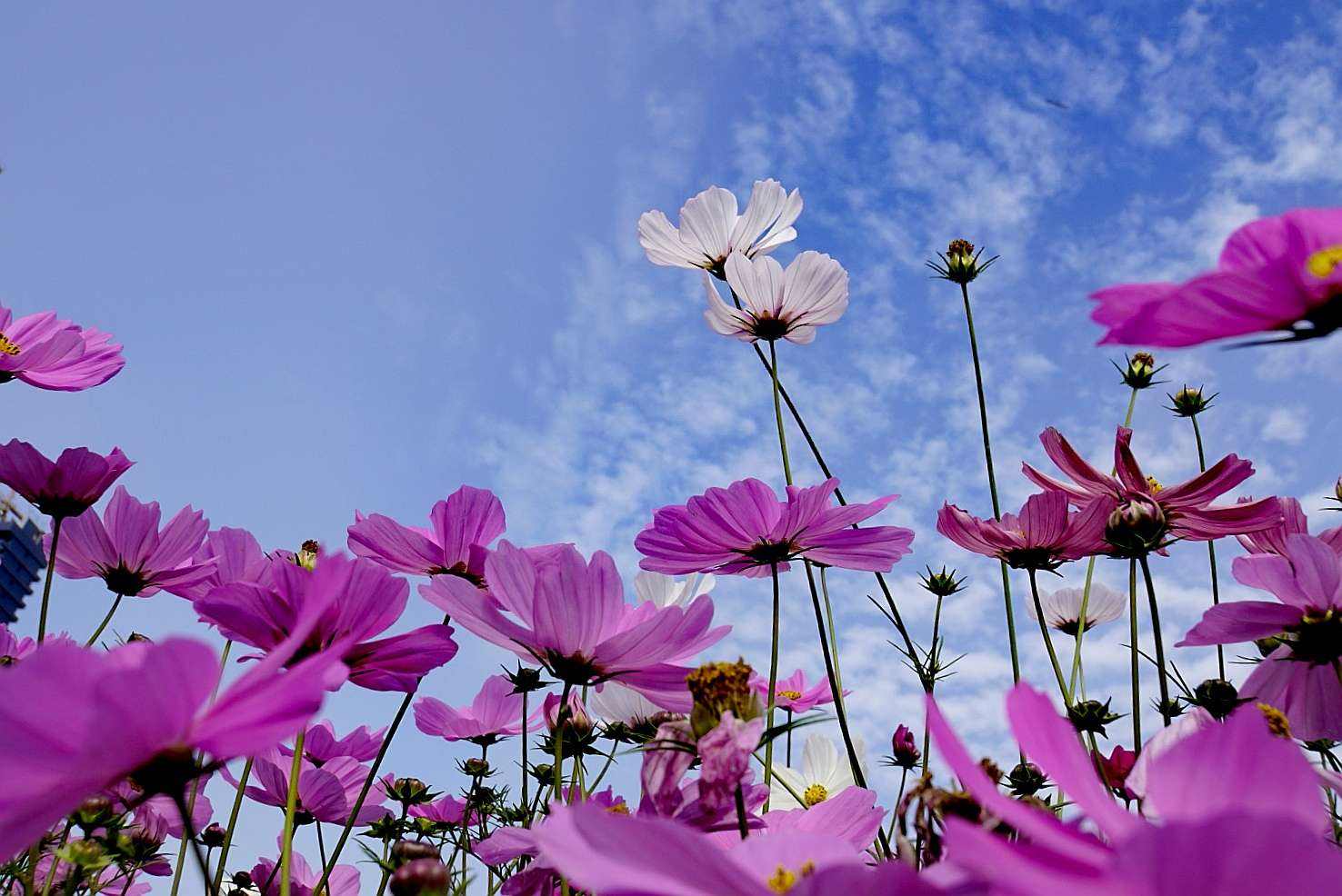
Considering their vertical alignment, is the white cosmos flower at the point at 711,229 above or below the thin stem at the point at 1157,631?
above

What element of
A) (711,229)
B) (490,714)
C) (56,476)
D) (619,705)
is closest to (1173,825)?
(619,705)

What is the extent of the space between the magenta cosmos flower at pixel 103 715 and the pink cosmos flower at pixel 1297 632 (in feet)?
2.51

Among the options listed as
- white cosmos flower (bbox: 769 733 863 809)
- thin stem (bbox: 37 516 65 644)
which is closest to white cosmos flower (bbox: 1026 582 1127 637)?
white cosmos flower (bbox: 769 733 863 809)

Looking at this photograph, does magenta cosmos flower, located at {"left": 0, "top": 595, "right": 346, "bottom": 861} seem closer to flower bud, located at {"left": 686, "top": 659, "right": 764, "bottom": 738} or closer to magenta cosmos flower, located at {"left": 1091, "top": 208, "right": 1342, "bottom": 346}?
flower bud, located at {"left": 686, "top": 659, "right": 764, "bottom": 738}

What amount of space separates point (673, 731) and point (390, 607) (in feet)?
0.62

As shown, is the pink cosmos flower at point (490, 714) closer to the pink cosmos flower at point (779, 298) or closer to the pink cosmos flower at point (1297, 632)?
the pink cosmos flower at point (779, 298)

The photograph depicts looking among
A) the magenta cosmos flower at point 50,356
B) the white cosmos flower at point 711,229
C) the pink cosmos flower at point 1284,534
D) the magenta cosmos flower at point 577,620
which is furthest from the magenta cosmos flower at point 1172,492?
the magenta cosmos flower at point 50,356

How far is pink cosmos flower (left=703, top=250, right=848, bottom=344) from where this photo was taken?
4.71ft

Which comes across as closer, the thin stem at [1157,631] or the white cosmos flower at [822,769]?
the thin stem at [1157,631]

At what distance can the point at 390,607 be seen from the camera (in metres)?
0.56

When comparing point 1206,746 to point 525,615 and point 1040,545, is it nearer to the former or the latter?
point 525,615

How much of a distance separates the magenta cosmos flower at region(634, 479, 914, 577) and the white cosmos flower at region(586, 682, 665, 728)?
0.57 ft

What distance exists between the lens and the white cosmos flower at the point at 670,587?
1.29 meters

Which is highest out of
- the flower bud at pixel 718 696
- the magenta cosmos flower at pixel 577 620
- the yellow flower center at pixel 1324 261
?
the yellow flower center at pixel 1324 261
